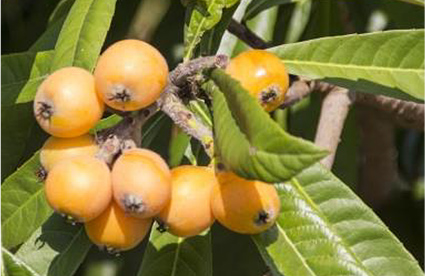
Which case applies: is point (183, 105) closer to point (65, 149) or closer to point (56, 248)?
point (65, 149)

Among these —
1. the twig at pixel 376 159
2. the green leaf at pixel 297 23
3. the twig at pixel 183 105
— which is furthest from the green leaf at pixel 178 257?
the twig at pixel 376 159

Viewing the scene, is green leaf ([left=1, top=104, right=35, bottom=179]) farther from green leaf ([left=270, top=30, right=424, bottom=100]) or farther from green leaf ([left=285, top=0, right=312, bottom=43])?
green leaf ([left=285, top=0, right=312, bottom=43])

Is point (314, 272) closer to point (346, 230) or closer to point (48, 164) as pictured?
point (346, 230)

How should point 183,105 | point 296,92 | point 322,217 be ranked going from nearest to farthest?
point 183,105 → point 322,217 → point 296,92

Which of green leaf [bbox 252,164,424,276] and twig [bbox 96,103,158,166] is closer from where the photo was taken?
twig [bbox 96,103,158,166]

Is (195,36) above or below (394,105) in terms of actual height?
above

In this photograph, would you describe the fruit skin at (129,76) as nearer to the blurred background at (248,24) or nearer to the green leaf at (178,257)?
the green leaf at (178,257)

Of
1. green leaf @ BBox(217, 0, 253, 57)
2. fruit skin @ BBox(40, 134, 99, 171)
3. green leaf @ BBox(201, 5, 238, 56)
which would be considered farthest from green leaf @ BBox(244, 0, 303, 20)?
fruit skin @ BBox(40, 134, 99, 171)

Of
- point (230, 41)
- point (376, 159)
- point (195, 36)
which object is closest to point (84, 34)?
point (195, 36)

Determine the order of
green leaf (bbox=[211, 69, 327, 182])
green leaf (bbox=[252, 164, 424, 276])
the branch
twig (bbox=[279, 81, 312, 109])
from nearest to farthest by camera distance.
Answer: green leaf (bbox=[211, 69, 327, 182]) < green leaf (bbox=[252, 164, 424, 276]) < twig (bbox=[279, 81, 312, 109]) < the branch
